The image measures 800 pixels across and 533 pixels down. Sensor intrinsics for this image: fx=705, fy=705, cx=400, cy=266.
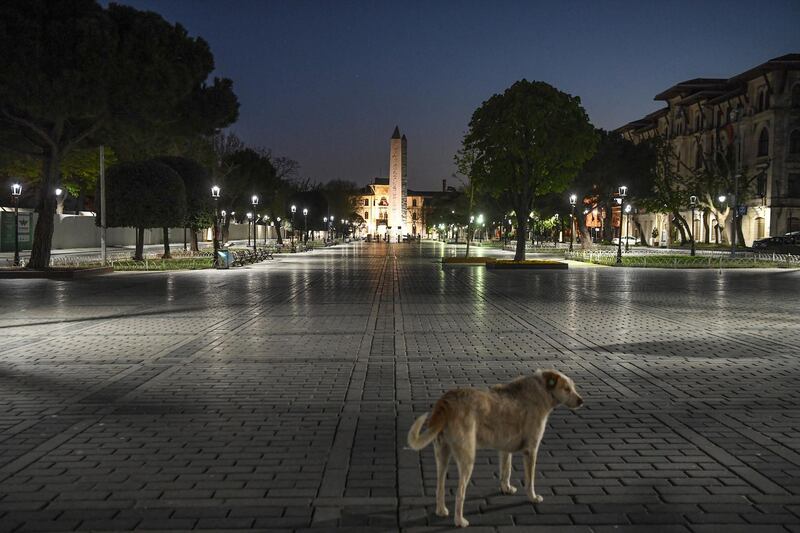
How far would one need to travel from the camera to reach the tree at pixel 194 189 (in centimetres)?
3816

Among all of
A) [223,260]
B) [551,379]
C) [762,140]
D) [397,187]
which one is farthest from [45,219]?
[397,187]

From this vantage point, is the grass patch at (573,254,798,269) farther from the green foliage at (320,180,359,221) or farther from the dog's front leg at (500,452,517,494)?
the green foliage at (320,180,359,221)

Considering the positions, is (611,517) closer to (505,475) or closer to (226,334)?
(505,475)

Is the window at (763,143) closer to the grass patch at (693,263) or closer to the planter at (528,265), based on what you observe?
the grass patch at (693,263)

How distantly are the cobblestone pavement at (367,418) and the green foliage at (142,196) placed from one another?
727 inches

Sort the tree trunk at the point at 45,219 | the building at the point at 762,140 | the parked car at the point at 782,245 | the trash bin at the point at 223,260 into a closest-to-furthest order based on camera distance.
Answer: the tree trunk at the point at 45,219 → the trash bin at the point at 223,260 → the parked car at the point at 782,245 → the building at the point at 762,140

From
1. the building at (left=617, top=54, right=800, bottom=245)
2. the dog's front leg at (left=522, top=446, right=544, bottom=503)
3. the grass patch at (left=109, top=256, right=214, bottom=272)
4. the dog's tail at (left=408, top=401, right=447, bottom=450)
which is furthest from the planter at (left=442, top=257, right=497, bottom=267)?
the dog's tail at (left=408, top=401, right=447, bottom=450)

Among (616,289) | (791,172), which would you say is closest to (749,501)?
(616,289)

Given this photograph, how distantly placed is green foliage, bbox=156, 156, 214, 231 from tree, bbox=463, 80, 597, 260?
50.4ft

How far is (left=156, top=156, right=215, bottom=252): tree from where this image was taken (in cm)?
3816

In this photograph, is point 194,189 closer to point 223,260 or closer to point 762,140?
point 223,260

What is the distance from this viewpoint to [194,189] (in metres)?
38.6

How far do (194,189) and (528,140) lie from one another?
60.5 ft

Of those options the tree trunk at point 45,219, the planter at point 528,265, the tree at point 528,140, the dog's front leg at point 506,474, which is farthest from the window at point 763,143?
the dog's front leg at point 506,474
